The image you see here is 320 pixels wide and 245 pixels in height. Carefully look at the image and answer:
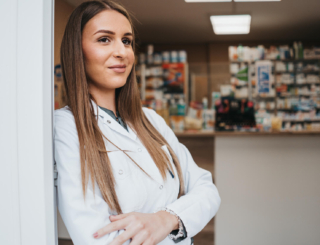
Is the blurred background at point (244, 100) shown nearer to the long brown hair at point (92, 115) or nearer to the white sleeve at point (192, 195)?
the long brown hair at point (92, 115)

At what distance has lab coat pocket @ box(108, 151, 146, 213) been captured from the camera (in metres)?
0.84

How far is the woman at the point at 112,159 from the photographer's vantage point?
745 millimetres

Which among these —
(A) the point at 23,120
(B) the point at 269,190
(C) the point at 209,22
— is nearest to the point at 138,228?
(A) the point at 23,120

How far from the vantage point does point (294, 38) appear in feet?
20.3

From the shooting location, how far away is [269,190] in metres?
2.70

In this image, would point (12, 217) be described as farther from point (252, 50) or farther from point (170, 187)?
point (252, 50)

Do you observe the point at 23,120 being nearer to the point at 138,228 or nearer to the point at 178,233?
the point at 138,228

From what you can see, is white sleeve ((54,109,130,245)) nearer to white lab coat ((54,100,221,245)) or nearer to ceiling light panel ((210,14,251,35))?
white lab coat ((54,100,221,245))

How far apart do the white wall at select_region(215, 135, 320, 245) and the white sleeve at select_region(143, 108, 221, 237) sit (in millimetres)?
1718

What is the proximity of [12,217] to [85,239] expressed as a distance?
6.9 inches

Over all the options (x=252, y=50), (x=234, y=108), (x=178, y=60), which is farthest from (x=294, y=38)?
(x=234, y=108)

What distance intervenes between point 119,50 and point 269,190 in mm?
2262

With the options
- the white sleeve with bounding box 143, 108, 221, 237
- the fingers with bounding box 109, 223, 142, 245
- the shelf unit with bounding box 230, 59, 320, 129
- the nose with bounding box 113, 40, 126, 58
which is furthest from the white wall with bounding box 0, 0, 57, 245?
the shelf unit with bounding box 230, 59, 320, 129

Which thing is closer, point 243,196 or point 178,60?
point 243,196
